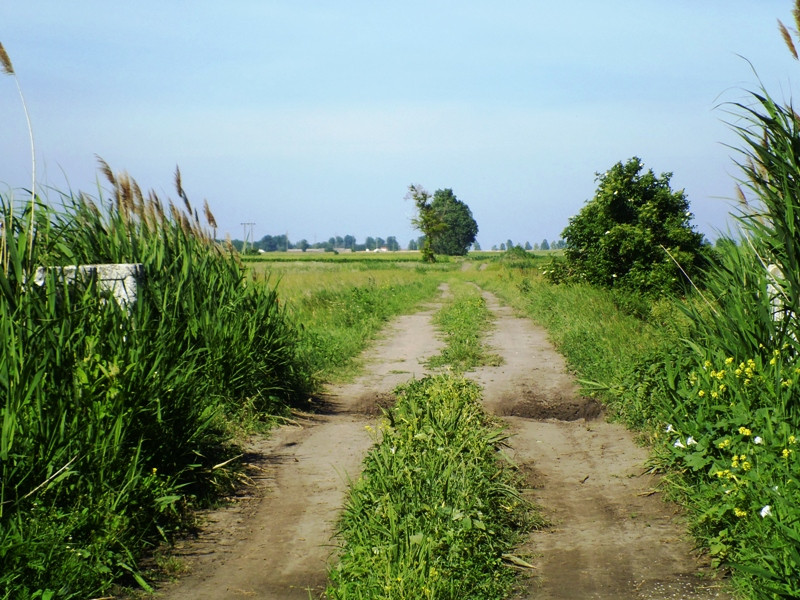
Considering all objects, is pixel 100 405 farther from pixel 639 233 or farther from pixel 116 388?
pixel 639 233

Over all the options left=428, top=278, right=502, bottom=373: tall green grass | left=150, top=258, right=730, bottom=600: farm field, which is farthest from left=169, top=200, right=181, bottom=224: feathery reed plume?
left=428, top=278, right=502, bottom=373: tall green grass

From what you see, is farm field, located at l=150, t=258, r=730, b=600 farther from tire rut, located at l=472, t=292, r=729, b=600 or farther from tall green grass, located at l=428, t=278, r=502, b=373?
tall green grass, located at l=428, t=278, r=502, b=373

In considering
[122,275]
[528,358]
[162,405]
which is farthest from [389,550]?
[528,358]

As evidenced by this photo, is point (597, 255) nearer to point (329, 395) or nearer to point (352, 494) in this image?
point (329, 395)

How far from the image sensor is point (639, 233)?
18.6 metres

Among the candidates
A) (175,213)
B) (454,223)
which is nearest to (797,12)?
(175,213)

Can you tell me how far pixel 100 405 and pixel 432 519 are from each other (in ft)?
6.76

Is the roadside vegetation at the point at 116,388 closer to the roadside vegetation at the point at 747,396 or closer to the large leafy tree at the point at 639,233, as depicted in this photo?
the roadside vegetation at the point at 747,396

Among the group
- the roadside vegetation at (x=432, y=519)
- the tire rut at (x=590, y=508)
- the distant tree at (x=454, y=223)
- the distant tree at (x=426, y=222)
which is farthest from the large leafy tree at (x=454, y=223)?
the roadside vegetation at (x=432, y=519)

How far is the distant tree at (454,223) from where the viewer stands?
416ft

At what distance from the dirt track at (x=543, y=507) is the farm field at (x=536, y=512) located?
0.01 metres

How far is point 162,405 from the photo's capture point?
17.7 feet

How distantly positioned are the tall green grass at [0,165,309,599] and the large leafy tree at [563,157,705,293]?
503 inches

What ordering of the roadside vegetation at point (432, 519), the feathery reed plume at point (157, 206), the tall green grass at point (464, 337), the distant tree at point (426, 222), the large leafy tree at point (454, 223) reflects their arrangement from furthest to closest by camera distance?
1. the large leafy tree at point (454, 223)
2. the distant tree at point (426, 222)
3. the tall green grass at point (464, 337)
4. the feathery reed plume at point (157, 206)
5. the roadside vegetation at point (432, 519)
